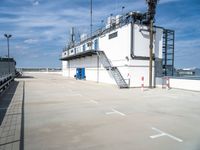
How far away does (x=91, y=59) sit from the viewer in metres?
29.0

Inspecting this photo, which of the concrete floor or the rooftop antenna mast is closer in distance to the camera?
the concrete floor

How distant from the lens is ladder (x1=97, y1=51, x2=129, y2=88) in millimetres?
19400

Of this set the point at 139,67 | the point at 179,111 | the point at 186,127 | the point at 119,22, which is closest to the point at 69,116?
the point at 186,127

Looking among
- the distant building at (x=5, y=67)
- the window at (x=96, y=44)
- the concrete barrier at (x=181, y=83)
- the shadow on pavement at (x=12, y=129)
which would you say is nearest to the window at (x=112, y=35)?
the window at (x=96, y=44)

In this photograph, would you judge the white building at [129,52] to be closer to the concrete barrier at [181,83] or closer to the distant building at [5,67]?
the concrete barrier at [181,83]

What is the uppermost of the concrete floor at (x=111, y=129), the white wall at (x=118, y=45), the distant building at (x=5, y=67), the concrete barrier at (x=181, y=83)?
the white wall at (x=118, y=45)

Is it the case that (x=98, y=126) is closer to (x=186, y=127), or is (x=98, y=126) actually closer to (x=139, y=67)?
(x=186, y=127)

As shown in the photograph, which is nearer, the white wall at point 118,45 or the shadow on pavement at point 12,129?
the shadow on pavement at point 12,129

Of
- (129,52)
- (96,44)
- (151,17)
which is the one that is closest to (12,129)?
(129,52)

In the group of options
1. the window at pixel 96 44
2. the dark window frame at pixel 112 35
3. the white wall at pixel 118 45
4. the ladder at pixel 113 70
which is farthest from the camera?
the window at pixel 96 44

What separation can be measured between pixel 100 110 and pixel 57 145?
4.12 meters

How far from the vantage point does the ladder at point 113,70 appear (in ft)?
63.6

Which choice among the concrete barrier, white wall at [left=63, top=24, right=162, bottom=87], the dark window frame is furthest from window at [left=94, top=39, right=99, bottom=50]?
the concrete barrier

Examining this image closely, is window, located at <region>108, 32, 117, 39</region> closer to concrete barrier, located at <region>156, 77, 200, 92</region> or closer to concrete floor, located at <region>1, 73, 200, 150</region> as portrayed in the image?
concrete barrier, located at <region>156, 77, 200, 92</region>
